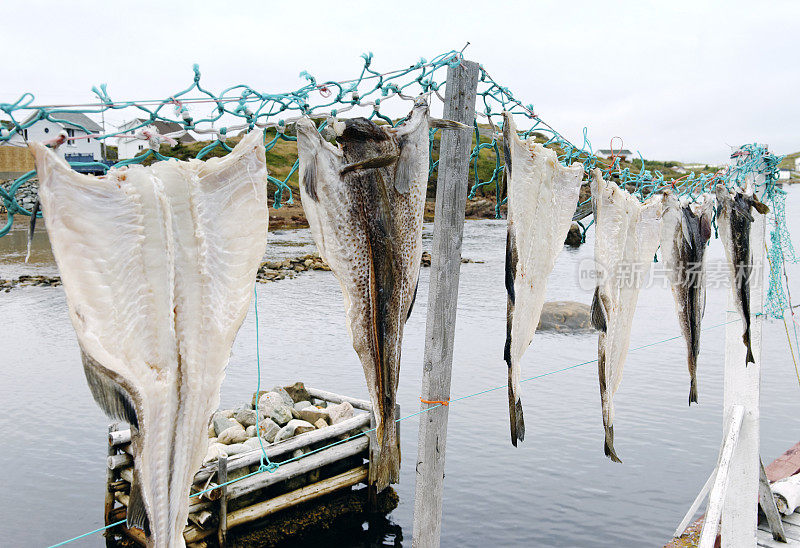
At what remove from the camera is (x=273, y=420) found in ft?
36.0

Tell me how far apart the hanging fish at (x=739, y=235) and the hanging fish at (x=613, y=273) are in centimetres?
123

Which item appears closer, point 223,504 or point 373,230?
point 373,230

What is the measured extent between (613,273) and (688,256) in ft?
3.58

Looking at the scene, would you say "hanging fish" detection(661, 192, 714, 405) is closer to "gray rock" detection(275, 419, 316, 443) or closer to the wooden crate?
the wooden crate

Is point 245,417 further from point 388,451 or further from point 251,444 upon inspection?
point 388,451

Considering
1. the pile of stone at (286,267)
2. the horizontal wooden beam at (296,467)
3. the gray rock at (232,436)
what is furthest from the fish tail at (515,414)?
the pile of stone at (286,267)

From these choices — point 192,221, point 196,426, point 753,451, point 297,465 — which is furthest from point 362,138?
point 297,465

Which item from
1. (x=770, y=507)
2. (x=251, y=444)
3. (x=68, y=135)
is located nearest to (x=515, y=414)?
(x=68, y=135)

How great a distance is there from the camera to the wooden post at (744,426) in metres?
5.95

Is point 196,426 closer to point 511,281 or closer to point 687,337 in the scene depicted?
point 511,281

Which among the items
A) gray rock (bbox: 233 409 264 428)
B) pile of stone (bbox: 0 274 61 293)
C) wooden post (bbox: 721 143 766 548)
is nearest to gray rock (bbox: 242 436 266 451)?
gray rock (bbox: 233 409 264 428)

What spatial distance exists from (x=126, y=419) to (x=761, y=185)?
5.87m

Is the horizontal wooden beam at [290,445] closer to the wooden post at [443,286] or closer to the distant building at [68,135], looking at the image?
the distant building at [68,135]

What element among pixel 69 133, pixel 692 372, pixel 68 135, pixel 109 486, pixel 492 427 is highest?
pixel 69 133
